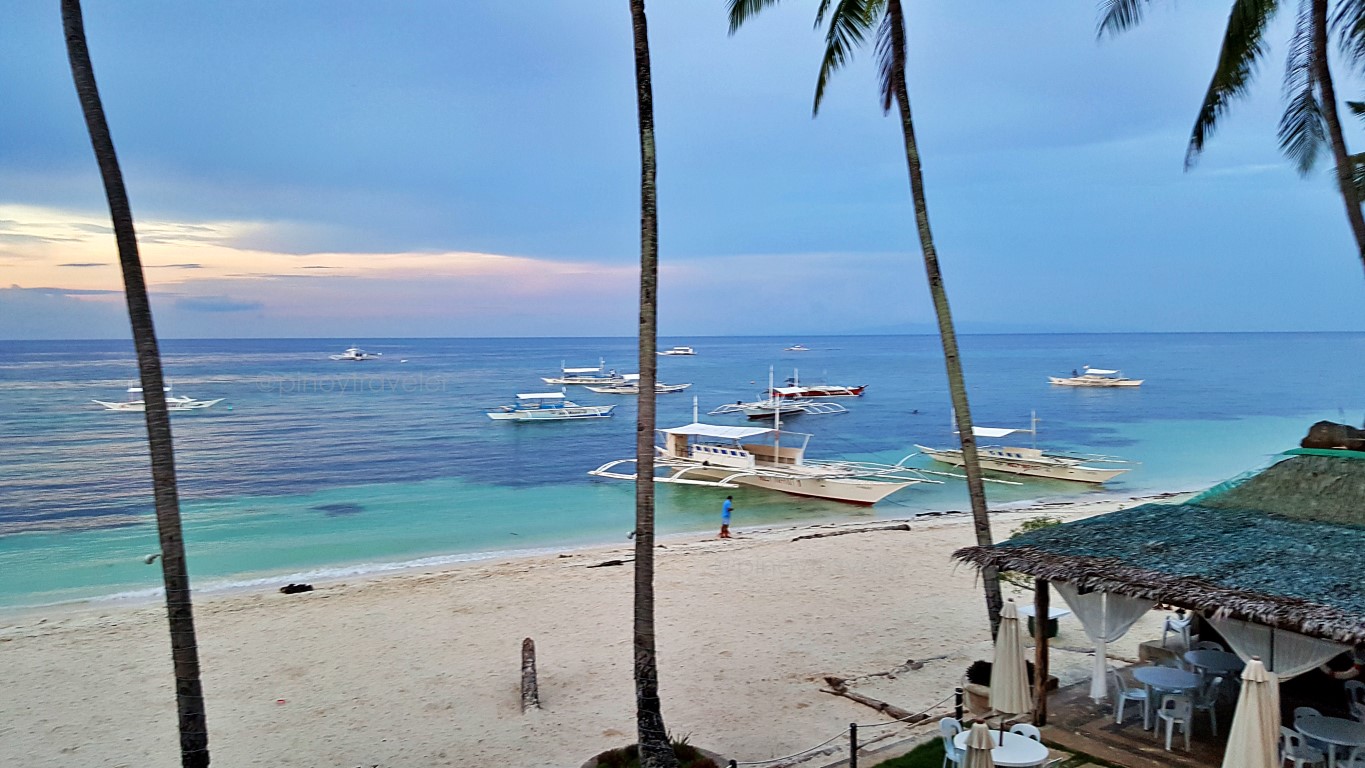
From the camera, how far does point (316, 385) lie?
8938cm

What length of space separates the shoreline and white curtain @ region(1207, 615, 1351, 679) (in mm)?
16277

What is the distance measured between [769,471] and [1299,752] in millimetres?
23893

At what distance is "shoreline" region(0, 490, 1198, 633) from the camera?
1781 centimetres

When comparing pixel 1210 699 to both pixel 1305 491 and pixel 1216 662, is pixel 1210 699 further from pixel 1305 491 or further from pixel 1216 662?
pixel 1305 491

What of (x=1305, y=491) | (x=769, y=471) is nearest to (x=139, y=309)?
Result: (x=1305, y=491)

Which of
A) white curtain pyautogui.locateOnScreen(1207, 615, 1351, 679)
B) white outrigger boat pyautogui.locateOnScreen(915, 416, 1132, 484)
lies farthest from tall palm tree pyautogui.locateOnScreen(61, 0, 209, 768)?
white outrigger boat pyautogui.locateOnScreen(915, 416, 1132, 484)

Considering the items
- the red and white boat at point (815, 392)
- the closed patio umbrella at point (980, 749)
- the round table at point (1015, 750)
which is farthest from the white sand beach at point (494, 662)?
the red and white boat at point (815, 392)

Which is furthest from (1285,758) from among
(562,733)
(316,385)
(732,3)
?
(316,385)

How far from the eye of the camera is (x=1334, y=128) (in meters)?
10.2

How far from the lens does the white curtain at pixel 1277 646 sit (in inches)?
256

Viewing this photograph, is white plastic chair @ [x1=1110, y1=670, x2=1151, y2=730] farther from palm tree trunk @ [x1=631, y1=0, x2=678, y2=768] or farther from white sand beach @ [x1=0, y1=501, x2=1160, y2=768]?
palm tree trunk @ [x1=631, y1=0, x2=678, y2=768]

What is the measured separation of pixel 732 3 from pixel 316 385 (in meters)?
88.5

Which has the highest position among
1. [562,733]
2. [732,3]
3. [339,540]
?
[732,3]

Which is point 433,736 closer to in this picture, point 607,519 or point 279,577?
point 279,577
